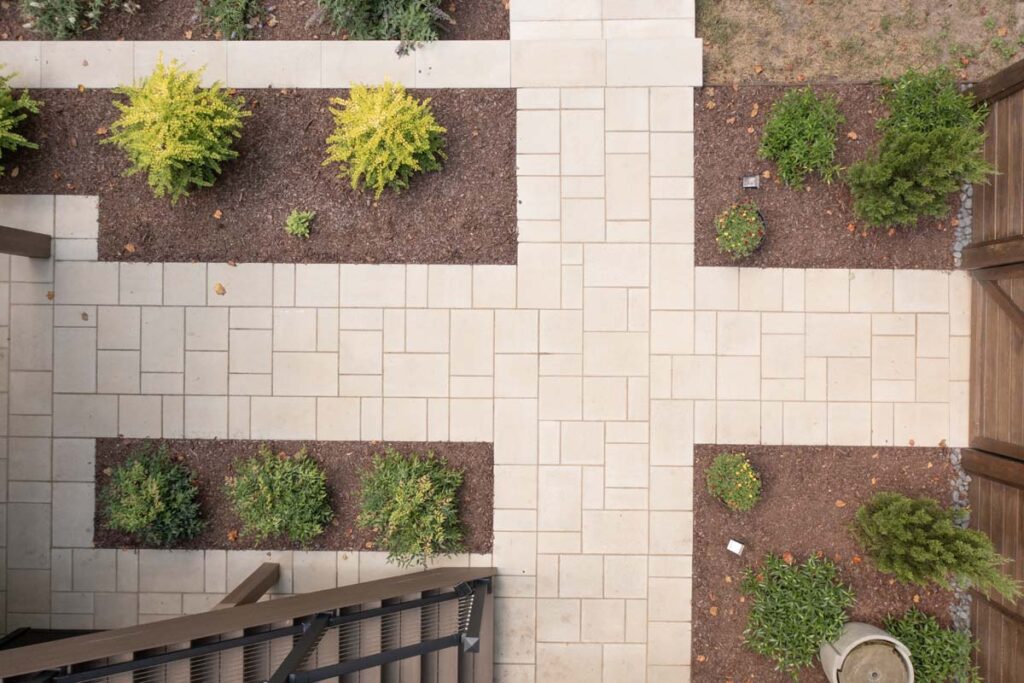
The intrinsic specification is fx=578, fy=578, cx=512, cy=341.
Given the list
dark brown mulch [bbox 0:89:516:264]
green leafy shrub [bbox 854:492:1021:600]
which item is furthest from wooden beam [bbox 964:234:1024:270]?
dark brown mulch [bbox 0:89:516:264]

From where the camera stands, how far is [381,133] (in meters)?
4.36

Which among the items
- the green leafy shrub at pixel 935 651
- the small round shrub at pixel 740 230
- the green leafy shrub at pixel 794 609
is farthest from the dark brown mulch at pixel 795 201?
the green leafy shrub at pixel 935 651

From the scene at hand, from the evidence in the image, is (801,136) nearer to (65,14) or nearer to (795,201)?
(795,201)

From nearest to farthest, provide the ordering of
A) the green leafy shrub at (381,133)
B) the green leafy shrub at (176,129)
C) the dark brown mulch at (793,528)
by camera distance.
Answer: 1. the green leafy shrub at (176,129)
2. the green leafy shrub at (381,133)
3. the dark brown mulch at (793,528)

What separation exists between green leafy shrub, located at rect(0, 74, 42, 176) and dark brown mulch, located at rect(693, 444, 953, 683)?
6109 mm

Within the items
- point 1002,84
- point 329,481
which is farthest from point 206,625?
point 1002,84

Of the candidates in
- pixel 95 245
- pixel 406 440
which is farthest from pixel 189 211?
pixel 406 440

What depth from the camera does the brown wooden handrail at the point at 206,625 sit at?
3.21 metres

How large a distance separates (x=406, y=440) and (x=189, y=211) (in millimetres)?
2656

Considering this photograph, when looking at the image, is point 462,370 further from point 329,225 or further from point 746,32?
point 746,32

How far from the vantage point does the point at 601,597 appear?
16.0ft

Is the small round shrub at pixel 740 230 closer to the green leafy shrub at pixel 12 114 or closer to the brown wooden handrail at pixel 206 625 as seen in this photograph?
the brown wooden handrail at pixel 206 625

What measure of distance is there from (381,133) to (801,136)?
3328mm

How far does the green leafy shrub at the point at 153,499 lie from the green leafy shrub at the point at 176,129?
2.16 meters
